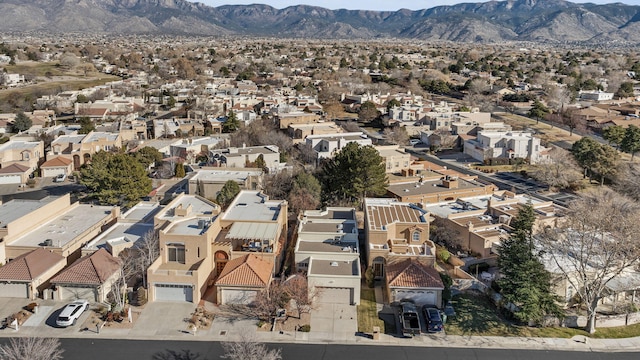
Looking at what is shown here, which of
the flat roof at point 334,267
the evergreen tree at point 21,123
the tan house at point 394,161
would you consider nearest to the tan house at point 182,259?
the flat roof at point 334,267

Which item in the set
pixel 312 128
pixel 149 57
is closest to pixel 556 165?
pixel 312 128

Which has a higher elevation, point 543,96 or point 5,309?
point 543,96

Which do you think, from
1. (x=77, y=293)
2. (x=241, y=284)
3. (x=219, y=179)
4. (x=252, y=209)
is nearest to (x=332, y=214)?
(x=252, y=209)

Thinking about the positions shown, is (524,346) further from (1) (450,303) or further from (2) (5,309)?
(2) (5,309)

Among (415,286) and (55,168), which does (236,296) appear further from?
(55,168)

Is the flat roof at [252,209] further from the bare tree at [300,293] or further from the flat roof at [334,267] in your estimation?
the bare tree at [300,293]

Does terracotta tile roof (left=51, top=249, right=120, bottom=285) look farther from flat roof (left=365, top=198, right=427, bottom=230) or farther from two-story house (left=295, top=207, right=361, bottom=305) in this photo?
flat roof (left=365, top=198, right=427, bottom=230)

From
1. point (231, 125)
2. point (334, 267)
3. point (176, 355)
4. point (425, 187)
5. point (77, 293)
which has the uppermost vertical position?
point (231, 125)
